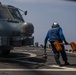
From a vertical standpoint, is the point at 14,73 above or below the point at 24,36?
below

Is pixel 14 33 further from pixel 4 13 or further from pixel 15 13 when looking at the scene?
pixel 15 13

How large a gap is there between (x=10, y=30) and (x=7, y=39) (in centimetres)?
52

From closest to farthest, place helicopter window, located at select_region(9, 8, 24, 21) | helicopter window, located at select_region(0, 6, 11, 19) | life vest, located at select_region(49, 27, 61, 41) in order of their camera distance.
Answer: life vest, located at select_region(49, 27, 61, 41) < helicopter window, located at select_region(0, 6, 11, 19) < helicopter window, located at select_region(9, 8, 24, 21)

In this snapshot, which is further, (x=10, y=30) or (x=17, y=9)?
(x=17, y=9)

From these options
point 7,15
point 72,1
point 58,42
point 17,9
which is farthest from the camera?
point 17,9

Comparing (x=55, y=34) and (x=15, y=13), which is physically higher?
(x=15, y=13)

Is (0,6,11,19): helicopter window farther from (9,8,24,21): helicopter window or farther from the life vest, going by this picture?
the life vest

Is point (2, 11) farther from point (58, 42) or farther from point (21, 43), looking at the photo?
point (58, 42)

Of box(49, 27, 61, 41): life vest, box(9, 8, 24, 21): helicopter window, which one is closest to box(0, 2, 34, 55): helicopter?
box(9, 8, 24, 21): helicopter window

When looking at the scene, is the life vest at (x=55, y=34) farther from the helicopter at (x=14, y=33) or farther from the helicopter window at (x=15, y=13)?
the helicopter window at (x=15, y=13)

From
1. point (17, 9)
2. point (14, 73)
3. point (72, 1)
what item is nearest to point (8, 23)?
point (17, 9)

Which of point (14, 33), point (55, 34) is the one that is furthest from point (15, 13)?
point (55, 34)

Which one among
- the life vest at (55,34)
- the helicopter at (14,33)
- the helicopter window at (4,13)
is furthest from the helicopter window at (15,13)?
the life vest at (55,34)

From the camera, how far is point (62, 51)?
424 inches
